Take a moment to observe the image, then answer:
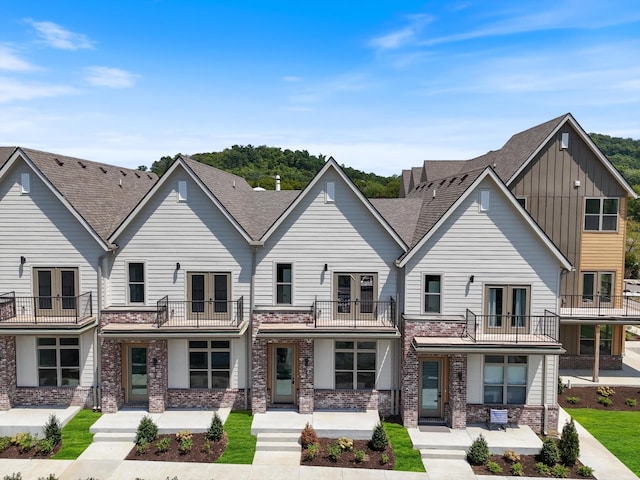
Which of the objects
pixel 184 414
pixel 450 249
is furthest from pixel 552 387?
pixel 184 414

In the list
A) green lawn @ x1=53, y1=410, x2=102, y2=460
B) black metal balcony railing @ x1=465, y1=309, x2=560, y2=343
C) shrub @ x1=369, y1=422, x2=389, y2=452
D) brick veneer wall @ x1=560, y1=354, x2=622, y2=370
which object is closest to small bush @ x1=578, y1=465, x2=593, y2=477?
black metal balcony railing @ x1=465, y1=309, x2=560, y2=343

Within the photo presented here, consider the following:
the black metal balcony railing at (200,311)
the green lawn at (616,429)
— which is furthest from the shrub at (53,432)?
the green lawn at (616,429)

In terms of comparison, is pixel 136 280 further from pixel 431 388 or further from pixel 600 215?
pixel 600 215

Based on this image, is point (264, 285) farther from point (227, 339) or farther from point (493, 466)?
point (493, 466)

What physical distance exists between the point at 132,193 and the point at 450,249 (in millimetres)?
13837

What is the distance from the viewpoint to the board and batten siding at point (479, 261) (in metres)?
16.1

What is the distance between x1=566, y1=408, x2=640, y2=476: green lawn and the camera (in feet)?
47.2

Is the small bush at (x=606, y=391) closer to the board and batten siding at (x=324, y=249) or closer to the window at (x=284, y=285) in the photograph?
the board and batten siding at (x=324, y=249)

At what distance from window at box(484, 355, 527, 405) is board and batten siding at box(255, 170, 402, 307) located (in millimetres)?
4216

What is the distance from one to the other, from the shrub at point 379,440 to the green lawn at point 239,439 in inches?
146

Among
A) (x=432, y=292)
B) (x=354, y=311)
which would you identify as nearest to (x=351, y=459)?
(x=354, y=311)

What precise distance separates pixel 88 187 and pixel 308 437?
12.7 m

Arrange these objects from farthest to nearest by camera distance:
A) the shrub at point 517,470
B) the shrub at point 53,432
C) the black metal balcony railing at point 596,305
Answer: the black metal balcony railing at point 596,305 → the shrub at point 53,432 → the shrub at point 517,470

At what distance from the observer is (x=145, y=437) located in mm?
14594
